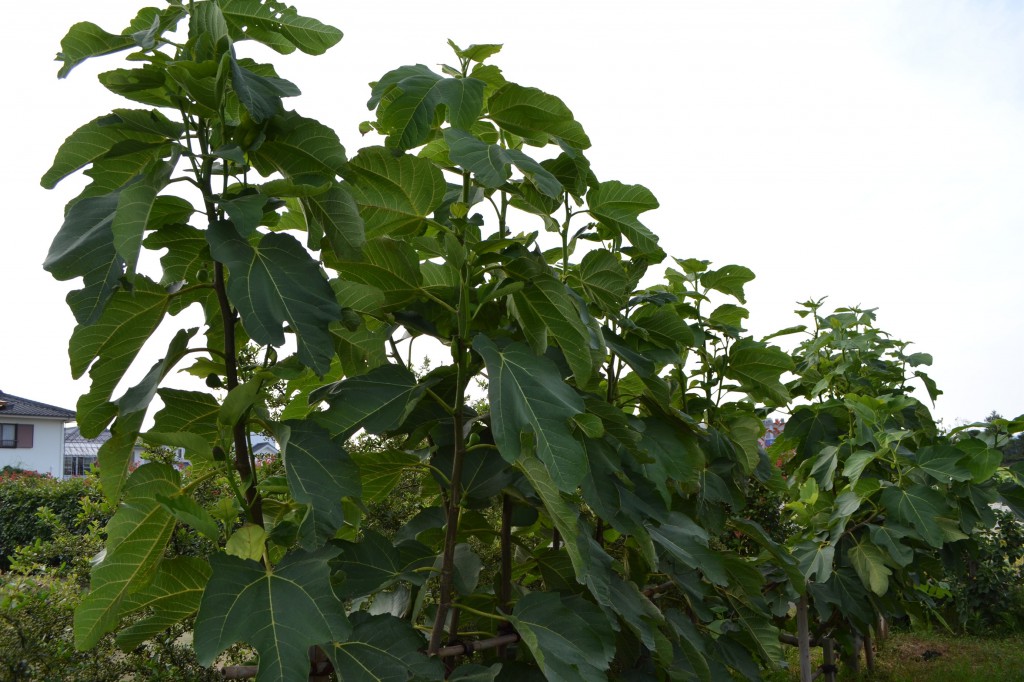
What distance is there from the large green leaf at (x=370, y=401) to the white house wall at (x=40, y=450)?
3752 cm

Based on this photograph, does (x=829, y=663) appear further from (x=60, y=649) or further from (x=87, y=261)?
(x=87, y=261)

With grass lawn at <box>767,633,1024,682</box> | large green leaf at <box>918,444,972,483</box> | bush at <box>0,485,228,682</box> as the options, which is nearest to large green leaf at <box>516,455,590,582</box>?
bush at <box>0,485,228,682</box>

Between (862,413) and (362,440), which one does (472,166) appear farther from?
(862,413)

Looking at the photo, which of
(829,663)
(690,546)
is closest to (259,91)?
(690,546)

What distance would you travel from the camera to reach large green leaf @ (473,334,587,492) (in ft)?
4.73

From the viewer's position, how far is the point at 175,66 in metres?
1.34

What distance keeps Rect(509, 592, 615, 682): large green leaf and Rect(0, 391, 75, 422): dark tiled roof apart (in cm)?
3700

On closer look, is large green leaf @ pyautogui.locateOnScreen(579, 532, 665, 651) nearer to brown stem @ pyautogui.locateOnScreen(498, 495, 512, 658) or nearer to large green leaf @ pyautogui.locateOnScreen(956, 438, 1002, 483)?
brown stem @ pyautogui.locateOnScreen(498, 495, 512, 658)

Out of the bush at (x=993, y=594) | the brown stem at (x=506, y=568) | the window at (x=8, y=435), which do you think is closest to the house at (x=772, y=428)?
the brown stem at (x=506, y=568)

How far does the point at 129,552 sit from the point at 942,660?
759cm

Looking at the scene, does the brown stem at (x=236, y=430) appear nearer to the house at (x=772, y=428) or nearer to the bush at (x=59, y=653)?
the bush at (x=59, y=653)

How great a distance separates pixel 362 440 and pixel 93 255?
187cm

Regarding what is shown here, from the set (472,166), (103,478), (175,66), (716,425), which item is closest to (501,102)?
(472,166)

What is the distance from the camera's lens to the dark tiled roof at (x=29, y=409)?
3425 cm
